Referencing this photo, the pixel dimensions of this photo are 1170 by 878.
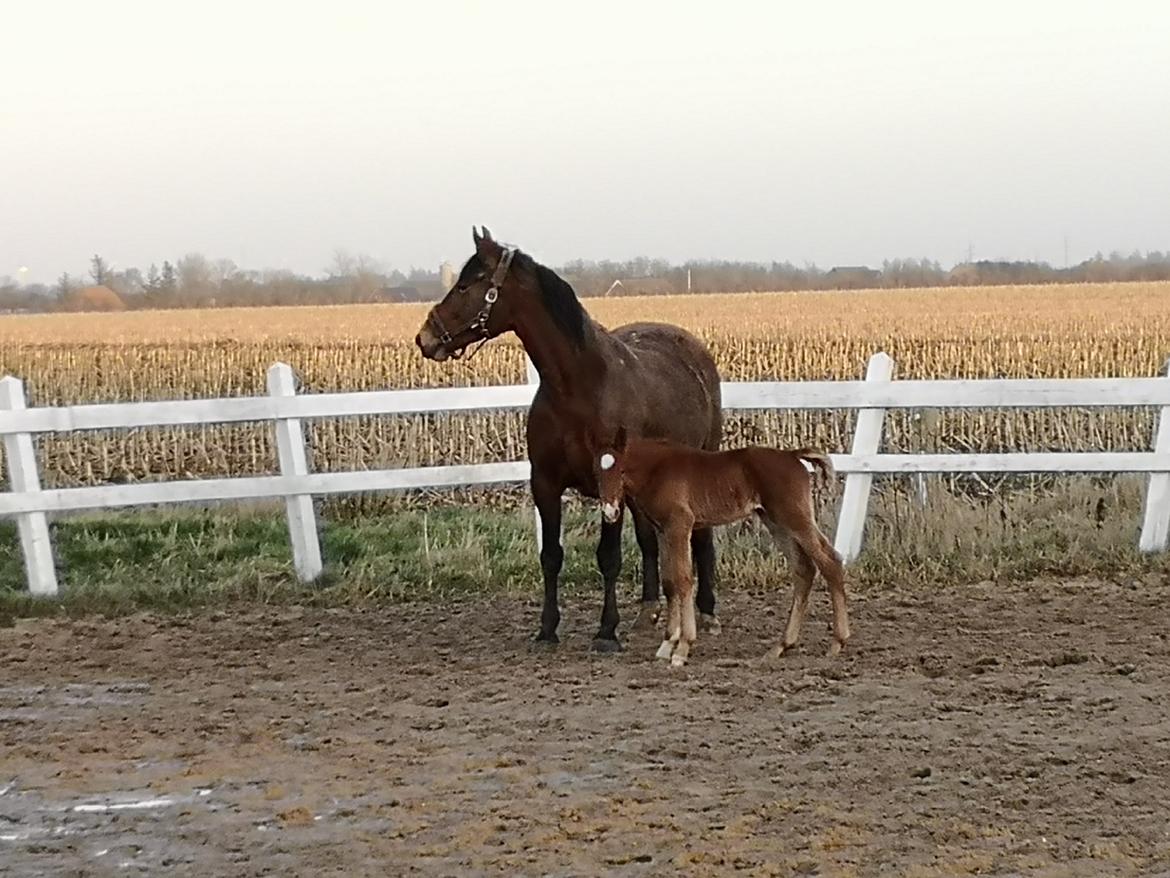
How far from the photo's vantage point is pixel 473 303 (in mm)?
7250

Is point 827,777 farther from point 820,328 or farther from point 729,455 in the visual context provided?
point 820,328

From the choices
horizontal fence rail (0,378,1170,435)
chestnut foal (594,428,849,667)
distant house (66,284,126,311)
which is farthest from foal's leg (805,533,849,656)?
distant house (66,284,126,311)

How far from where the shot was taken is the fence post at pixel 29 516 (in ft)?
29.2

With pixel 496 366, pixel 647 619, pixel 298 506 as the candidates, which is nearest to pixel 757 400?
pixel 647 619

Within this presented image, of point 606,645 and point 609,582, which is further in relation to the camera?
point 609,582

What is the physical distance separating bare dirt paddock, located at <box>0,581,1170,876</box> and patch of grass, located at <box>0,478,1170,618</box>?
1.80 ft

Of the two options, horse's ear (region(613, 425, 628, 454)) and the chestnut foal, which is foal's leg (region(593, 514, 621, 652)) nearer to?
the chestnut foal

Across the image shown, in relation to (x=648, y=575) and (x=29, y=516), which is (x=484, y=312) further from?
(x=29, y=516)

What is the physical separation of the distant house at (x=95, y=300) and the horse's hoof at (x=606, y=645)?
64.1 m

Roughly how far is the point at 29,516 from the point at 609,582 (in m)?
3.81

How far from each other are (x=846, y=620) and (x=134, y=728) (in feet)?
10.9

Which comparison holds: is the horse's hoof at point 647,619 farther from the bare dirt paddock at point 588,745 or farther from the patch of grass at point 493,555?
the patch of grass at point 493,555

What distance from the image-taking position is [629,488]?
272 inches

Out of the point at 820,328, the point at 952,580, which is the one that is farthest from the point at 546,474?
the point at 820,328
